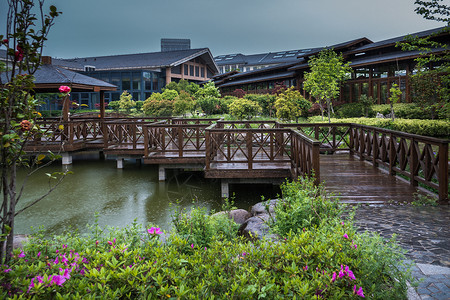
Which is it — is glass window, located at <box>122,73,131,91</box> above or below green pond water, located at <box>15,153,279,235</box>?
above

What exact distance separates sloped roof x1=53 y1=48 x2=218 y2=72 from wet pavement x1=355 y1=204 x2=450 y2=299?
38316 mm

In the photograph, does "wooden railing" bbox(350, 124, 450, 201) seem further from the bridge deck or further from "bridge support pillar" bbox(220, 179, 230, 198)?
"bridge support pillar" bbox(220, 179, 230, 198)

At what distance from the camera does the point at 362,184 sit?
7047 mm

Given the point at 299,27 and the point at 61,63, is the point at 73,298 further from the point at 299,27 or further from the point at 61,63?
the point at 299,27

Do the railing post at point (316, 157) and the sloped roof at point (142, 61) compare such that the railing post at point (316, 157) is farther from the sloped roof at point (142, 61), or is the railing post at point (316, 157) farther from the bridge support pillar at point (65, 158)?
the sloped roof at point (142, 61)

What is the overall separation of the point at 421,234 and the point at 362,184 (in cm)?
264

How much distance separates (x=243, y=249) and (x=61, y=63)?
43624 mm

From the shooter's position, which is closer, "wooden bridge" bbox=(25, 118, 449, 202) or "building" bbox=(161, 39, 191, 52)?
"wooden bridge" bbox=(25, 118, 449, 202)

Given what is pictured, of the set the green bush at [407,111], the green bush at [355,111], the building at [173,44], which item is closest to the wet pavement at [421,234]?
the green bush at [407,111]

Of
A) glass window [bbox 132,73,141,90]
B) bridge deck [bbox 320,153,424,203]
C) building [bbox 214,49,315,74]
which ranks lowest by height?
bridge deck [bbox 320,153,424,203]

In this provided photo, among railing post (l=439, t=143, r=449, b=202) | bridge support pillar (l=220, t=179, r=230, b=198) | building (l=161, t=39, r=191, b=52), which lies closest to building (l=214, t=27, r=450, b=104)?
bridge support pillar (l=220, t=179, r=230, b=198)

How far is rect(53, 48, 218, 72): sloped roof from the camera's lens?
42.5 m

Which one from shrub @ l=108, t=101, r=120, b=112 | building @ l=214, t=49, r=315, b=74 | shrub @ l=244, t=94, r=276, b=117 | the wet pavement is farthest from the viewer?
building @ l=214, t=49, r=315, b=74

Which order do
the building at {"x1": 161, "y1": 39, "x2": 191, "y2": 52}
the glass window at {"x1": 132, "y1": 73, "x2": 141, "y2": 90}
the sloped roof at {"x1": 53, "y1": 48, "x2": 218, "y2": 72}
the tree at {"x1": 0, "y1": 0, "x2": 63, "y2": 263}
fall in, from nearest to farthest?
the tree at {"x1": 0, "y1": 0, "x2": 63, "y2": 263}, the sloped roof at {"x1": 53, "y1": 48, "x2": 218, "y2": 72}, the glass window at {"x1": 132, "y1": 73, "x2": 141, "y2": 90}, the building at {"x1": 161, "y1": 39, "x2": 191, "y2": 52}
